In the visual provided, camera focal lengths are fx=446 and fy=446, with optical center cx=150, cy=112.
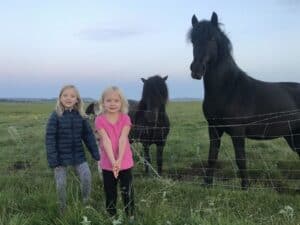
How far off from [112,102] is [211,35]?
2700 mm

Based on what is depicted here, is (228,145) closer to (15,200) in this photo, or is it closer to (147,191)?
(147,191)

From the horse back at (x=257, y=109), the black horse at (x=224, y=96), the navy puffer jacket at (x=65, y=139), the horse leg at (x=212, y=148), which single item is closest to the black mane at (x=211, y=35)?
the black horse at (x=224, y=96)

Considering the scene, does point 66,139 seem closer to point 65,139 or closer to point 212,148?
point 65,139

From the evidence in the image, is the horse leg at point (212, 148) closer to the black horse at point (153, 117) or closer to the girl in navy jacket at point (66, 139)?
the black horse at point (153, 117)

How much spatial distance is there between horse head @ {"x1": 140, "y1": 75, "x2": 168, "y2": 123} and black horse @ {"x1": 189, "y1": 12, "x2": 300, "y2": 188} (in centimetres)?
179

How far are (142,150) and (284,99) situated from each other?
3448mm

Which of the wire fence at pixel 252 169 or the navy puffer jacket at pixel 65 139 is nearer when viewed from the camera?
the navy puffer jacket at pixel 65 139

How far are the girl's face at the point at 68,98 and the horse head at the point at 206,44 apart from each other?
2.09 metres

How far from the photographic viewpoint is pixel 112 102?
4980mm

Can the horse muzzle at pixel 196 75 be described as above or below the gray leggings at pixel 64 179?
above

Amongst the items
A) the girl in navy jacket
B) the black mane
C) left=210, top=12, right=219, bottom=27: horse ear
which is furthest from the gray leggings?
left=210, top=12, right=219, bottom=27: horse ear

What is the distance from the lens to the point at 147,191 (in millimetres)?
6703

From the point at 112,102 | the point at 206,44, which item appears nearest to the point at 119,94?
the point at 112,102

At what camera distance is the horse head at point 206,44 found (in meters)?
6.81
